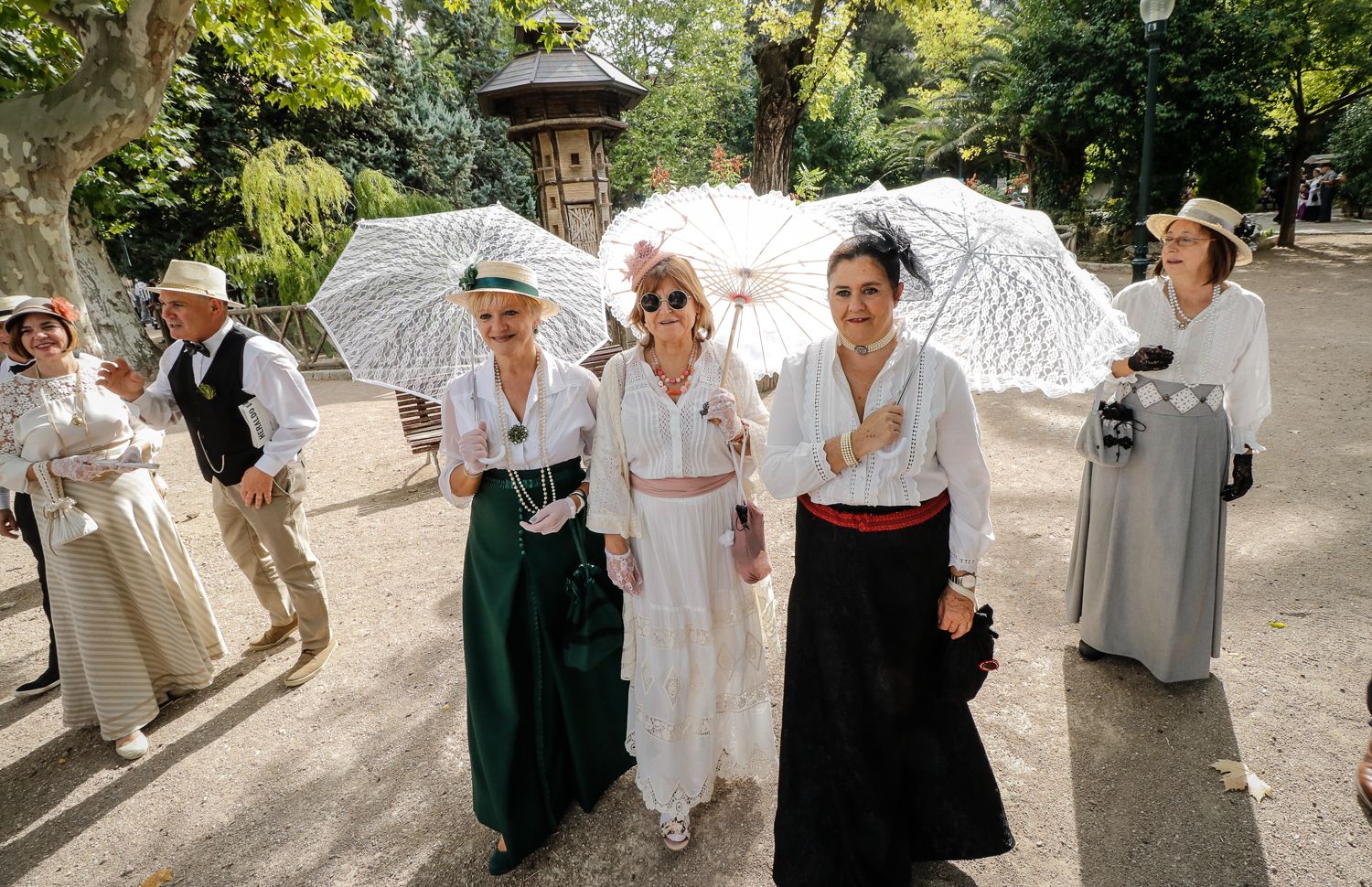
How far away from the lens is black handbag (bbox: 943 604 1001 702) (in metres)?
2.16

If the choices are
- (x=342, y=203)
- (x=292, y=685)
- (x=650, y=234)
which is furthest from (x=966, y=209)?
(x=342, y=203)

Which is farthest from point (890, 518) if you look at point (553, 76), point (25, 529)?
point (553, 76)

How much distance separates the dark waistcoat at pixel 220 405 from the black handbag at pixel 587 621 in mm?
2147

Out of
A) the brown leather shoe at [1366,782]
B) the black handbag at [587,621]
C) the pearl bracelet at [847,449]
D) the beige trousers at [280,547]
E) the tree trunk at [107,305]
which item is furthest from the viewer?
the tree trunk at [107,305]

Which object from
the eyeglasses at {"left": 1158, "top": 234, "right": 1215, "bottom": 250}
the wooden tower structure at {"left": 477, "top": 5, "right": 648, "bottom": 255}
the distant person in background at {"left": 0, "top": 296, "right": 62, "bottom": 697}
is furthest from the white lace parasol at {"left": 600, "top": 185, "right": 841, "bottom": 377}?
the wooden tower structure at {"left": 477, "top": 5, "right": 648, "bottom": 255}

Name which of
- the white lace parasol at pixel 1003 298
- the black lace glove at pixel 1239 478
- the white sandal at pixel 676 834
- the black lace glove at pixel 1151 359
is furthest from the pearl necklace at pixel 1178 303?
the white sandal at pixel 676 834

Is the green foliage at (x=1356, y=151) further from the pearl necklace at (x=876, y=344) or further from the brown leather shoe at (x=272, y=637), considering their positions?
the brown leather shoe at (x=272, y=637)

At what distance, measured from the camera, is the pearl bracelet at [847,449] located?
2.03m

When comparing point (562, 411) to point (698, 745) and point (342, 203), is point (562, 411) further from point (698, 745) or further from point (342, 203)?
point (342, 203)

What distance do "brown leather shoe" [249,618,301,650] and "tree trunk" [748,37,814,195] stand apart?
7840 mm

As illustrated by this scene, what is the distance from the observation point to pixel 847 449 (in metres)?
2.03

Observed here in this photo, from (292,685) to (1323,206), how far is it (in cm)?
2901

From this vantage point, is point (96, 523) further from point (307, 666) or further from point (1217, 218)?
point (1217, 218)

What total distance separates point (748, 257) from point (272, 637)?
12.6 ft
